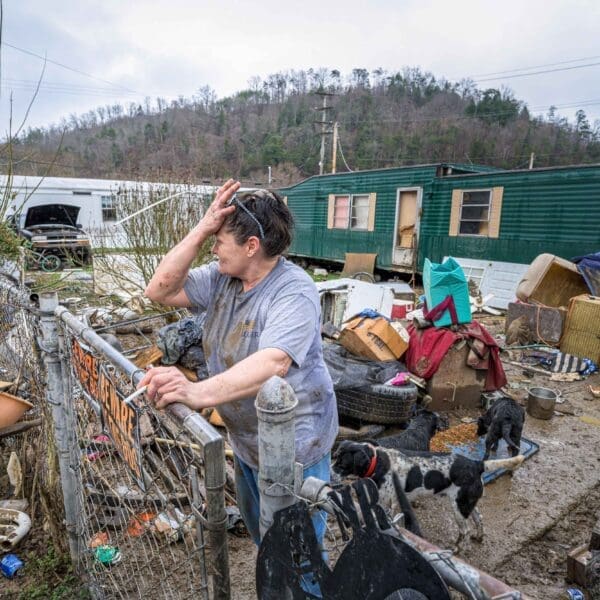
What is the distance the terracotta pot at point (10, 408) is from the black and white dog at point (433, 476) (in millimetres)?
2129

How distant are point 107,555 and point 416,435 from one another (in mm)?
2644

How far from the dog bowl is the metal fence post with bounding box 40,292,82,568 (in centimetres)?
474

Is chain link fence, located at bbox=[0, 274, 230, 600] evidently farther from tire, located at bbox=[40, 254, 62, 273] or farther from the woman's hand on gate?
tire, located at bbox=[40, 254, 62, 273]

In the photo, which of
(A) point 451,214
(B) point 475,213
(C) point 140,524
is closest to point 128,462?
(C) point 140,524

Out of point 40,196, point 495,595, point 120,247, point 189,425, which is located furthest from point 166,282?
point 40,196

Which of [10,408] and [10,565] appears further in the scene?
[10,408]

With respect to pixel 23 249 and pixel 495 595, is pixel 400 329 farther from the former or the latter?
pixel 495 595

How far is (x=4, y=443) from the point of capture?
3465mm

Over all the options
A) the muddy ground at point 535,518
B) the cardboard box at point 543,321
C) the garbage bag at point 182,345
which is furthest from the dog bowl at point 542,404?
the garbage bag at point 182,345

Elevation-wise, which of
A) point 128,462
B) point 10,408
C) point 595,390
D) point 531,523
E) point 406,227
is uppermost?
point 406,227

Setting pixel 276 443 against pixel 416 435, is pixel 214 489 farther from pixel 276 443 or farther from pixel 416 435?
pixel 416 435

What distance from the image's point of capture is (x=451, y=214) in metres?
12.0

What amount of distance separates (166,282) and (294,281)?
562 mm

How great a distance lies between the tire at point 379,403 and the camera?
161 inches
